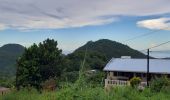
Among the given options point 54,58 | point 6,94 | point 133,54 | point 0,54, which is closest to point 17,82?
point 54,58

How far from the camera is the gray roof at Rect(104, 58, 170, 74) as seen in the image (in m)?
30.7

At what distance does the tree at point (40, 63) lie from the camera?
103 ft

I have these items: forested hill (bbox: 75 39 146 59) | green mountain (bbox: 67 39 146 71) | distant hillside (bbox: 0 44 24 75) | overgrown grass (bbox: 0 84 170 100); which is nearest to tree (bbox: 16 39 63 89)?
green mountain (bbox: 67 39 146 71)

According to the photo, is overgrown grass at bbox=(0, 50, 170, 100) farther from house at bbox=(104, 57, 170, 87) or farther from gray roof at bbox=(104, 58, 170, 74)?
house at bbox=(104, 57, 170, 87)

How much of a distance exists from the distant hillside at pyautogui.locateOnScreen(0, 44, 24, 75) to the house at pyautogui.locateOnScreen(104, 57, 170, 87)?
16.4 m

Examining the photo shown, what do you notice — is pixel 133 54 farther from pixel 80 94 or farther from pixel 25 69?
pixel 80 94

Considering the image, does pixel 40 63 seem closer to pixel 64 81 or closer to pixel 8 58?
pixel 64 81

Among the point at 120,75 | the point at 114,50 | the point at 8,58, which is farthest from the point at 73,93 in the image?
the point at 8,58

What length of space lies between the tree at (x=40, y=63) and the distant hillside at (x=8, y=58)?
41.7ft

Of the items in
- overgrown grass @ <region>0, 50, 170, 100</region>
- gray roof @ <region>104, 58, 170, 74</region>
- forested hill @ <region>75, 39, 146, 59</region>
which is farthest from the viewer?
forested hill @ <region>75, 39, 146, 59</region>

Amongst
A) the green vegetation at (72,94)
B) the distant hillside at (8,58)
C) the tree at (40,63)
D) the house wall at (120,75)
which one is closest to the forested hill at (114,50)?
the house wall at (120,75)

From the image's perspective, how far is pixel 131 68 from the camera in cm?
3259

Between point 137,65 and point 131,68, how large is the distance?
0.85 meters

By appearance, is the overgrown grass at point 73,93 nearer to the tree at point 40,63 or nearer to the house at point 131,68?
the house at point 131,68
